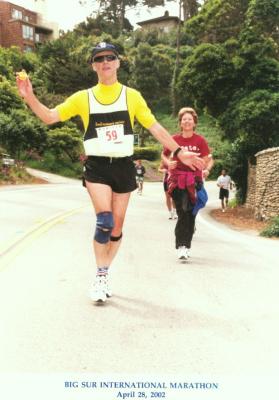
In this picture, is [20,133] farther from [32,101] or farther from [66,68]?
[32,101]

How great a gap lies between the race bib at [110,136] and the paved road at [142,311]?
56.7 inches

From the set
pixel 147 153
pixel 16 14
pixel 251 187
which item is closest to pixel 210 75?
pixel 251 187

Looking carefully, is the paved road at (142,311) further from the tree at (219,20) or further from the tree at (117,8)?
the tree at (117,8)

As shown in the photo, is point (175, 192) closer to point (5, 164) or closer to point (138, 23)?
point (5, 164)

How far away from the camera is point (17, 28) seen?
65.1m

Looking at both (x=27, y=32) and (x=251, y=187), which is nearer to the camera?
(x=251, y=187)

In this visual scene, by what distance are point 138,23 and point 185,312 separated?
80.2m

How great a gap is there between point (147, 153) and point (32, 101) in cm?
4571

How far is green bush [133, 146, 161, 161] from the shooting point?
4912 cm

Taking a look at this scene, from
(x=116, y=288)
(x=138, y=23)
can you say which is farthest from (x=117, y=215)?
(x=138, y=23)

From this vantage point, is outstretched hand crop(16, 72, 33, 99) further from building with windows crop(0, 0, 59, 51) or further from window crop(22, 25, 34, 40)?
window crop(22, 25, 34, 40)

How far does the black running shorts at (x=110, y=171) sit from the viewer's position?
16.0 feet

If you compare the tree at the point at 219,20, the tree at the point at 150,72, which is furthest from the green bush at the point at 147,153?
the tree at the point at 219,20

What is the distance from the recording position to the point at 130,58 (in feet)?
192
